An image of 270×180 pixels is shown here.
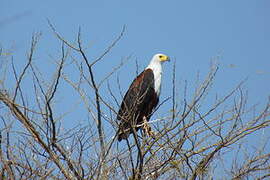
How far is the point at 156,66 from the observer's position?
7258 mm

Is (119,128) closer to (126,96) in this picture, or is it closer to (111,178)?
(111,178)

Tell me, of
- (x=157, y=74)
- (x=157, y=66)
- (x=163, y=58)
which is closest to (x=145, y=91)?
(x=157, y=74)

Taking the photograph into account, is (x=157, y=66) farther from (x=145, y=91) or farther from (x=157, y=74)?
(x=145, y=91)

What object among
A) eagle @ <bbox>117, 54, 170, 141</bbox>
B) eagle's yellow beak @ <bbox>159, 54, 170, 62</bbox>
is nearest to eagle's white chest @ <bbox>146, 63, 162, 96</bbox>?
eagle @ <bbox>117, 54, 170, 141</bbox>

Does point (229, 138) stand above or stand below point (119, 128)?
below

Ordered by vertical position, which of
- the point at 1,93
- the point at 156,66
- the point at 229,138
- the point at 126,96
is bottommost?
the point at 229,138

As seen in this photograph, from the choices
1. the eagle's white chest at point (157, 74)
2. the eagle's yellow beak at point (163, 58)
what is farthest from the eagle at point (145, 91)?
the eagle's yellow beak at point (163, 58)

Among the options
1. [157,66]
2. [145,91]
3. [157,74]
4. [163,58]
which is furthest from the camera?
[163,58]

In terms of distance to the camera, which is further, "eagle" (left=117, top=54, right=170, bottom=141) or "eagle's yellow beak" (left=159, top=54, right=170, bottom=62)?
"eagle's yellow beak" (left=159, top=54, right=170, bottom=62)

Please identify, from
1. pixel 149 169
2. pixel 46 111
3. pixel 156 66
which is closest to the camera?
pixel 46 111

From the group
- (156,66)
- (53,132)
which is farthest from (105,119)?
(156,66)

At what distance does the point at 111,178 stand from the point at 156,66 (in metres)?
3.46

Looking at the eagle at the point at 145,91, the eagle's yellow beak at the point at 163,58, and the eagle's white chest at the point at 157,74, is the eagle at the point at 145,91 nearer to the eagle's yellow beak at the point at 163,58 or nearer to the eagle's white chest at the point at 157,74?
the eagle's white chest at the point at 157,74

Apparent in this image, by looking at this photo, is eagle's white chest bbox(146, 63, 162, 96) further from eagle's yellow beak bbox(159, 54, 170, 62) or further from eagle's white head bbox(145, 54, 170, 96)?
eagle's yellow beak bbox(159, 54, 170, 62)
